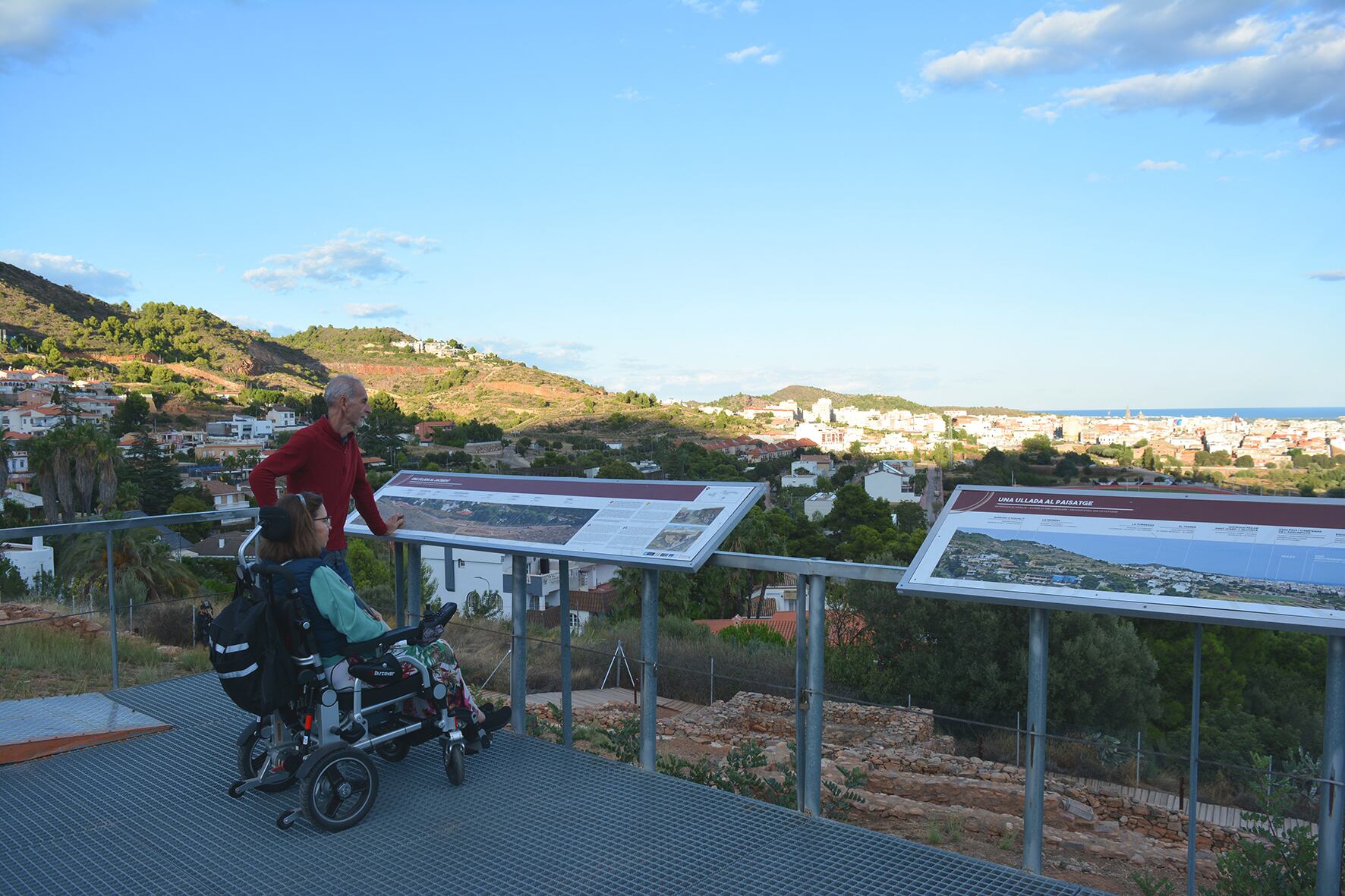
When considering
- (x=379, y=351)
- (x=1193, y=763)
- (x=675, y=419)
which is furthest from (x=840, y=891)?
(x=379, y=351)

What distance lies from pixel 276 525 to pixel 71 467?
38.5 m

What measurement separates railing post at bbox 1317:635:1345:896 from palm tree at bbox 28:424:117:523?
127ft

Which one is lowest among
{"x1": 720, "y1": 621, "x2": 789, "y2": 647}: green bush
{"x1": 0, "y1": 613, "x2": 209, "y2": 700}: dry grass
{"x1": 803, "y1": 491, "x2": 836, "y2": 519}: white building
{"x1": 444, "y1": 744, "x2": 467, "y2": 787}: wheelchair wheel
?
{"x1": 803, "y1": 491, "x2": 836, "y2": 519}: white building

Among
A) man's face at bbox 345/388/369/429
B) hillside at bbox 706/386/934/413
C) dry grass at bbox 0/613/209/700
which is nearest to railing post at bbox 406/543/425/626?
man's face at bbox 345/388/369/429

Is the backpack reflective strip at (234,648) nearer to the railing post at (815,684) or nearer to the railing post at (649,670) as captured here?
the railing post at (649,670)

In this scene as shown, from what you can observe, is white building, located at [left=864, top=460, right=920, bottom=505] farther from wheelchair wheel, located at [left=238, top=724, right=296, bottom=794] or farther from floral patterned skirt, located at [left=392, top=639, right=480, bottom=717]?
wheelchair wheel, located at [left=238, top=724, right=296, bottom=794]

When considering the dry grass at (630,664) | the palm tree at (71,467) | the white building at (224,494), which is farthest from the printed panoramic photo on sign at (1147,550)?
the white building at (224,494)

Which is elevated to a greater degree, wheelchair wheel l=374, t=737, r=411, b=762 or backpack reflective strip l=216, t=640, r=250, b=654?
backpack reflective strip l=216, t=640, r=250, b=654

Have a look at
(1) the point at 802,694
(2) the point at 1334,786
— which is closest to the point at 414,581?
(1) the point at 802,694

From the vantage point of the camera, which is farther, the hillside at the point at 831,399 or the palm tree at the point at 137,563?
the hillside at the point at 831,399

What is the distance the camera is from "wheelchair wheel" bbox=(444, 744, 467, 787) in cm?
343

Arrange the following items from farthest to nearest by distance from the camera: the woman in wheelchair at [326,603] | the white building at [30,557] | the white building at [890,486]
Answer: the white building at [890,486]
the white building at [30,557]
the woman in wheelchair at [326,603]

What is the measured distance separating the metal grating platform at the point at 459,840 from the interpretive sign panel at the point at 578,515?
906 millimetres

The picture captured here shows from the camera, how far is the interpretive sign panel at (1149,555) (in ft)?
7.62
